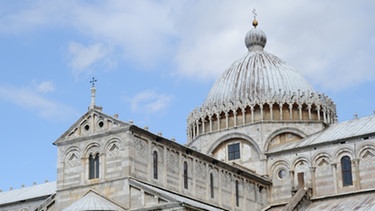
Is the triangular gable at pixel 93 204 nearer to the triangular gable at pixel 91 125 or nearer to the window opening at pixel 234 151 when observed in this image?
the triangular gable at pixel 91 125

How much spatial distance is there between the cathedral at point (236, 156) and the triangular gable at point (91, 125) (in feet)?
0.17

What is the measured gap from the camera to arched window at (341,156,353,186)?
152 feet

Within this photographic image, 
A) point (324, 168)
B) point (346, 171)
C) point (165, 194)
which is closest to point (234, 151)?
point (324, 168)

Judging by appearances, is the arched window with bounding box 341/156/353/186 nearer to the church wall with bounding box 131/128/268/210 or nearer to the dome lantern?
the church wall with bounding box 131/128/268/210

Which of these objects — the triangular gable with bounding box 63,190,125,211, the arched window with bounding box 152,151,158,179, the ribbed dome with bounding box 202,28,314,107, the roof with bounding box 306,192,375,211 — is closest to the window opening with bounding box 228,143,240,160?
the ribbed dome with bounding box 202,28,314,107

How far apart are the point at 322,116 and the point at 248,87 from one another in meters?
5.31

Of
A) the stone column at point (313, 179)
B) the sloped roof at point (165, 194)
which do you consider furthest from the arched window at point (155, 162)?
the stone column at point (313, 179)

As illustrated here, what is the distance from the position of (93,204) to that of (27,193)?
1928 centimetres

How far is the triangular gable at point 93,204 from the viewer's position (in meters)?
37.8

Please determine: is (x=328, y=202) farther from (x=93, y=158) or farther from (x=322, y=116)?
(x=93, y=158)

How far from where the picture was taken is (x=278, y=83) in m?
53.3

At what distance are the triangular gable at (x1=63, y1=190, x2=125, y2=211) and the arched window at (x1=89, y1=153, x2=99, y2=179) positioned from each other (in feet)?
4.20

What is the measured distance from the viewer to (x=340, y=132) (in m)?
48.7

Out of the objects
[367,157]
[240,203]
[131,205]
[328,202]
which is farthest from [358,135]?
[131,205]
